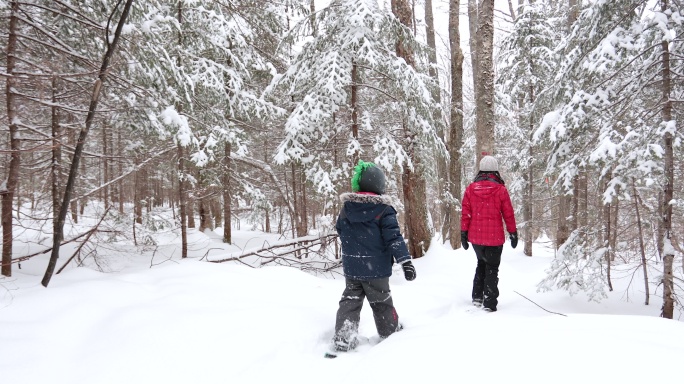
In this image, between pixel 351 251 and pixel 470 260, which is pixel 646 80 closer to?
pixel 470 260

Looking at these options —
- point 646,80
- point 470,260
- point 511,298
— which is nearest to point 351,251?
point 511,298

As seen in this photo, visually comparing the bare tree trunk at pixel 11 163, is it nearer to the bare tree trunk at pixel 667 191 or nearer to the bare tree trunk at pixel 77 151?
the bare tree trunk at pixel 77 151

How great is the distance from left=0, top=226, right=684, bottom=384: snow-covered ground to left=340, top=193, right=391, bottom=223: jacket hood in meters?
1.15

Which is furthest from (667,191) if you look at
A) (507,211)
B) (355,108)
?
(355,108)

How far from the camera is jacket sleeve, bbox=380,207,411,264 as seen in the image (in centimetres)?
348

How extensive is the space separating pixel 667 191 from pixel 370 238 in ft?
14.0

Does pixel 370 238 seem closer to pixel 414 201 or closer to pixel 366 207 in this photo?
pixel 366 207

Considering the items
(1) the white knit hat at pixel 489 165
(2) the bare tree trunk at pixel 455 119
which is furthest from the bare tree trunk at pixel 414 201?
(2) the bare tree trunk at pixel 455 119

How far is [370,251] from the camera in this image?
3.57 metres

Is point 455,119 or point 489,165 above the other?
point 455,119

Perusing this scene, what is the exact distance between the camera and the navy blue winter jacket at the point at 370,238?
355 centimetres

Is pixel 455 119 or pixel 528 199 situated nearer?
pixel 455 119

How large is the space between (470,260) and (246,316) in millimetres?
5009

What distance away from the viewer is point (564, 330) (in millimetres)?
2480
